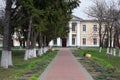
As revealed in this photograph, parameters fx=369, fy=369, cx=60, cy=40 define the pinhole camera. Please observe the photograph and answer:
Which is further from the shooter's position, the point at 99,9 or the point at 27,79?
the point at 99,9

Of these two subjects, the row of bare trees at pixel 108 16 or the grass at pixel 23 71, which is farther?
the row of bare trees at pixel 108 16

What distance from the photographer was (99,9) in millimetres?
61438

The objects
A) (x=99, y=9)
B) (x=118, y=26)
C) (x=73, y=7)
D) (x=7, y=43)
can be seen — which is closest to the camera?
(x=7, y=43)

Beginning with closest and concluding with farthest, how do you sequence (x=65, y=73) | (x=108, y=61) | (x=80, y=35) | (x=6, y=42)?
(x=65, y=73) < (x=6, y=42) < (x=108, y=61) < (x=80, y=35)

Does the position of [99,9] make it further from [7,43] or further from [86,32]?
[86,32]

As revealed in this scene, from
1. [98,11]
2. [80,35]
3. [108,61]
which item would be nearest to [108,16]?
[98,11]

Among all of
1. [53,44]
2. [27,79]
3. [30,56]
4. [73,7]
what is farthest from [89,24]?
[27,79]

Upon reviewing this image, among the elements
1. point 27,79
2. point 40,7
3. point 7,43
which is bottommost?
point 27,79

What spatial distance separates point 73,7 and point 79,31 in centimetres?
9605

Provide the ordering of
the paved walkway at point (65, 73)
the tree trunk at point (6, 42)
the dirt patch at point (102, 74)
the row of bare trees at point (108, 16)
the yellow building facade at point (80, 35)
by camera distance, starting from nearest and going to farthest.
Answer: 1. the dirt patch at point (102, 74)
2. the paved walkway at point (65, 73)
3. the tree trunk at point (6, 42)
4. the row of bare trees at point (108, 16)
5. the yellow building facade at point (80, 35)

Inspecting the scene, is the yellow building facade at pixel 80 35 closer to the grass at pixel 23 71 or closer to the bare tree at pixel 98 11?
the bare tree at pixel 98 11

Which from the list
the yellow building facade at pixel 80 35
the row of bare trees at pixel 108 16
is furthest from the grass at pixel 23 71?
the yellow building facade at pixel 80 35

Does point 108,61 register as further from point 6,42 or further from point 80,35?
point 80,35

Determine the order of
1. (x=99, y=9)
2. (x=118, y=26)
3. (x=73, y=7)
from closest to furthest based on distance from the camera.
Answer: (x=73, y=7), (x=118, y=26), (x=99, y=9)
